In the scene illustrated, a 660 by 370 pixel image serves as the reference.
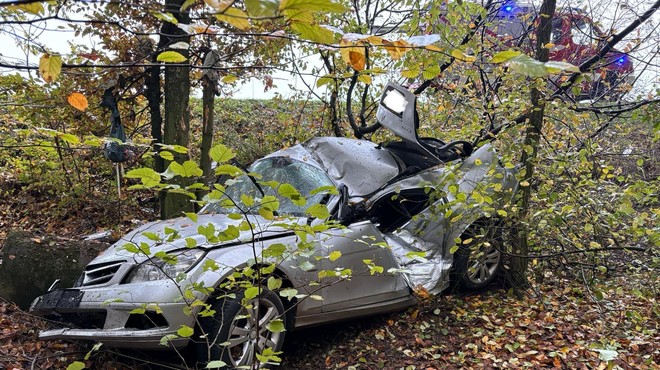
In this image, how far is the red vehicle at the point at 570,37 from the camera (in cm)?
572

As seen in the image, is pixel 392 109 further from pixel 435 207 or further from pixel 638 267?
pixel 638 267

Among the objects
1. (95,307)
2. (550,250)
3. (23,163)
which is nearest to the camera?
(95,307)

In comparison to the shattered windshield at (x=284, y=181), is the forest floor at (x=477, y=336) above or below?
below

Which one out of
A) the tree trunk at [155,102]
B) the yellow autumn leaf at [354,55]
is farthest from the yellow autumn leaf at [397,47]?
the tree trunk at [155,102]

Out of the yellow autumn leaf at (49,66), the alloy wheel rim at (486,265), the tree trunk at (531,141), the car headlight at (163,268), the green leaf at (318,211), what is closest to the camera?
the yellow autumn leaf at (49,66)

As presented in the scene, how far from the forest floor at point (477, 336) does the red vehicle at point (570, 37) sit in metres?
2.67

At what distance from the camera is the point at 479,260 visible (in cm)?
461

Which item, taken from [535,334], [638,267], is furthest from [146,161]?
[638,267]

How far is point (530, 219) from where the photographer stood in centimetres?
426

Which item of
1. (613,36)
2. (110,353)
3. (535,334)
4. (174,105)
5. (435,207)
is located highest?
(613,36)

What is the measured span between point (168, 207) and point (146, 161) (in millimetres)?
2186

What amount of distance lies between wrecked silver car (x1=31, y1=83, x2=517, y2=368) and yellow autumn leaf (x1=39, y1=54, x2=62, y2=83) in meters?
0.86

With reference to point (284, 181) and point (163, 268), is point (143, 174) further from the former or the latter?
point (284, 181)

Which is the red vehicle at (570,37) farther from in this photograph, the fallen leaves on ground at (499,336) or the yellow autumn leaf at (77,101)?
the yellow autumn leaf at (77,101)
